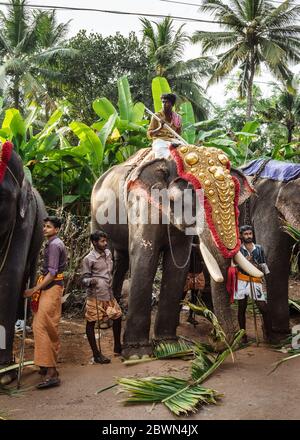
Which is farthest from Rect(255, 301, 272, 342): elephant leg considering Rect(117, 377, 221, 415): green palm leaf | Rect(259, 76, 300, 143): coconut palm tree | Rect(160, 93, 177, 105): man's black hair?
Rect(259, 76, 300, 143): coconut palm tree

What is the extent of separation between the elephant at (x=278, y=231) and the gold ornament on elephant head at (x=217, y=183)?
100 cm

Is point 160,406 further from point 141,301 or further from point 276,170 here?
point 276,170

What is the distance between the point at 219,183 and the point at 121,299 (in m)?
3.72

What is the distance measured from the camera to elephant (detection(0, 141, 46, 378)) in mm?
4938

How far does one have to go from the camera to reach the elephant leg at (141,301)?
557cm

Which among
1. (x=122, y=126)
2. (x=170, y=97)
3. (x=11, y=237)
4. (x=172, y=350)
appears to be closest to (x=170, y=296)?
(x=172, y=350)

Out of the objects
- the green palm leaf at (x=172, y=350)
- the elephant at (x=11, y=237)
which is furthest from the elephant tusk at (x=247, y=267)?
the elephant at (x=11, y=237)

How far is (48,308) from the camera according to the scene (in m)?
4.86

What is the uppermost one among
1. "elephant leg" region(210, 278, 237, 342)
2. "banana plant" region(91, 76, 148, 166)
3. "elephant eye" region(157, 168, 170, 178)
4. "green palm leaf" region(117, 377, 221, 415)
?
"banana plant" region(91, 76, 148, 166)

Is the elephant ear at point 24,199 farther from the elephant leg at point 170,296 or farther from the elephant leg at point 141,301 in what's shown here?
the elephant leg at point 170,296

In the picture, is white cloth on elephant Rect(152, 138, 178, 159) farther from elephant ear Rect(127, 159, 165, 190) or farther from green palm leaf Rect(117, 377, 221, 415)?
green palm leaf Rect(117, 377, 221, 415)

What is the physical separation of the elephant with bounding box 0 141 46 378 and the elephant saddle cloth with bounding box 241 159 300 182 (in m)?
2.89

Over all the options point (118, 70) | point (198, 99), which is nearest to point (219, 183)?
point (118, 70)

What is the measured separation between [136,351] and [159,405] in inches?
56.7
